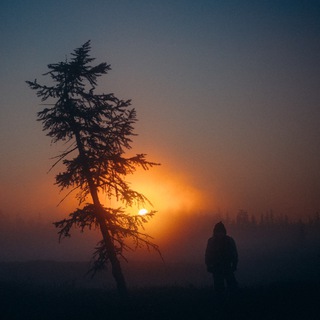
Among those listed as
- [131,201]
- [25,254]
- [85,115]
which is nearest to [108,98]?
[85,115]

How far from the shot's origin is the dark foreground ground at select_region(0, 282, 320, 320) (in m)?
9.73

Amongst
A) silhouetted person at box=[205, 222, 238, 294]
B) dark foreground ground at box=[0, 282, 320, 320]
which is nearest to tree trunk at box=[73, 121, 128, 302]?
dark foreground ground at box=[0, 282, 320, 320]

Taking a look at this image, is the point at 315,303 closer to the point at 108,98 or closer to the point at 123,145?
the point at 123,145

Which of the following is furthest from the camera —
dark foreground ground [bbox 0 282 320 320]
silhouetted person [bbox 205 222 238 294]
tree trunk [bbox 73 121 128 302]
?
tree trunk [bbox 73 121 128 302]

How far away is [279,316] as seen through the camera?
9.27 metres

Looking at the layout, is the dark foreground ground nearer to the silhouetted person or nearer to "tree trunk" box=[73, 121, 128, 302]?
the silhouetted person

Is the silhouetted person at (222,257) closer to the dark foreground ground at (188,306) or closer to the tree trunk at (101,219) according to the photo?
the dark foreground ground at (188,306)

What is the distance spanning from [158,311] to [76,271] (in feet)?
182

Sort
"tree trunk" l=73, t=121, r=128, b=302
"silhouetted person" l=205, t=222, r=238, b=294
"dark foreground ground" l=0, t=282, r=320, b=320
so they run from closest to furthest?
"dark foreground ground" l=0, t=282, r=320, b=320, "silhouetted person" l=205, t=222, r=238, b=294, "tree trunk" l=73, t=121, r=128, b=302

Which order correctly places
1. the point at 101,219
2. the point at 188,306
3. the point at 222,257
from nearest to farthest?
the point at 188,306 → the point at 222,257 → the point at 101,219

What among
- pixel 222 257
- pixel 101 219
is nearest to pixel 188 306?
pixel 222 257

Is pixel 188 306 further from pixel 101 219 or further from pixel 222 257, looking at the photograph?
pixel 101 219

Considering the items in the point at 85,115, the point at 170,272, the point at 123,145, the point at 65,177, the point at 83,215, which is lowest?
the point at 170,272

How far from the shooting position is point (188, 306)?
36.0 ft
